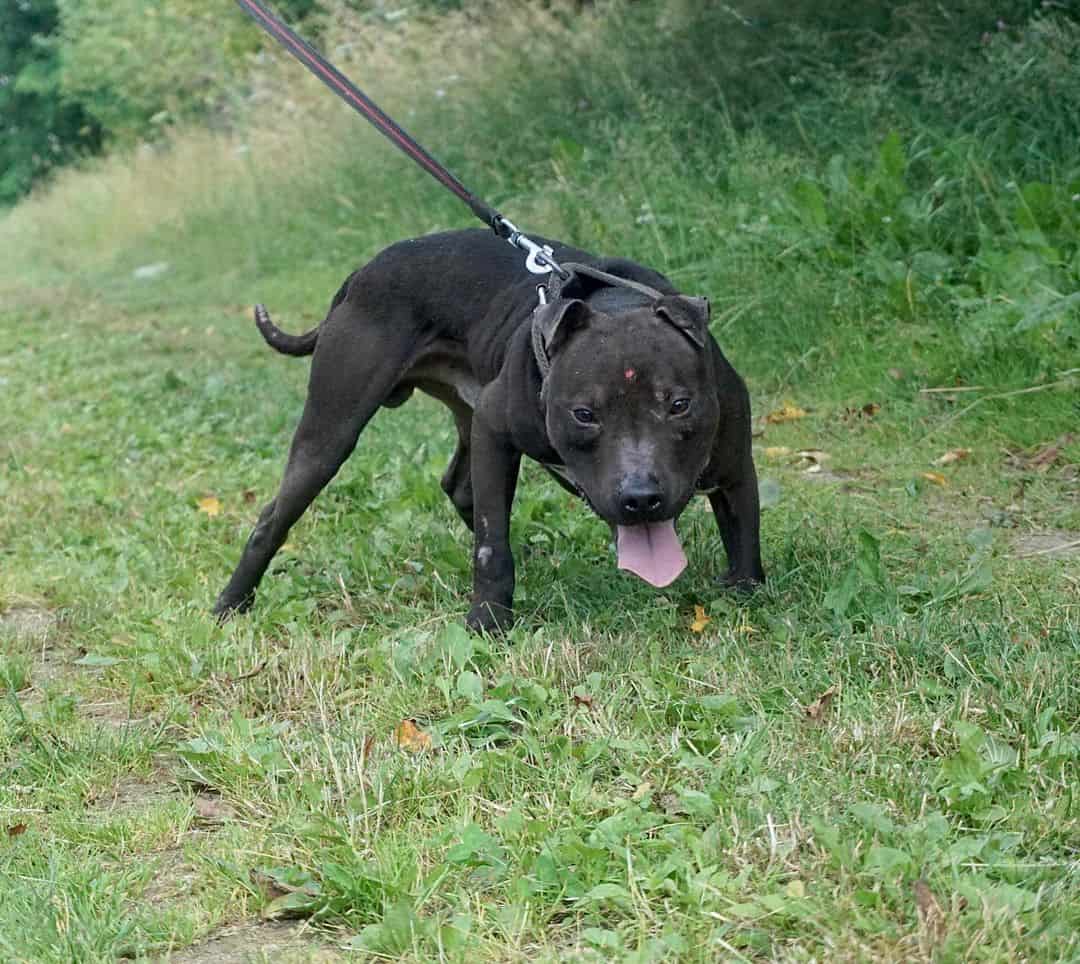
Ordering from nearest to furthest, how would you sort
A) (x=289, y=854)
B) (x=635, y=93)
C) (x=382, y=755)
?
1. (x=289, y=854)
2. (x=382, y=755)
3. (x=635, y=93)

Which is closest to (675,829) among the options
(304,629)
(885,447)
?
(304,629)

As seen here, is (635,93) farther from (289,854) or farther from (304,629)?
(289,854)

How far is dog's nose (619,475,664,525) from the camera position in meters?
3.84

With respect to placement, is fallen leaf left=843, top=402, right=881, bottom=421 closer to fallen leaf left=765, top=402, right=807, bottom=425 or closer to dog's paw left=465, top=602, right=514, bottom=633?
fallen leaf left=765, top=402, right=807, bottom=425

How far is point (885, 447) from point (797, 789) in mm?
3449

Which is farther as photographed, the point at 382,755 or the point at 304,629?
the point at 304,629

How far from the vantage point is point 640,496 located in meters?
3.84

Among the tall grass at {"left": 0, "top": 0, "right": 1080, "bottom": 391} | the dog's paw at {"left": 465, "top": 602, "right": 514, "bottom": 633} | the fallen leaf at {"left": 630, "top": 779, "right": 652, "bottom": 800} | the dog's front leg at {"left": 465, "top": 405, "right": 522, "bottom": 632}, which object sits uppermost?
the fallen leaf at {"left": 630, "top": 779, "right": 652, "bottom": 800}

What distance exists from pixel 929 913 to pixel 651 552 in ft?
5.34

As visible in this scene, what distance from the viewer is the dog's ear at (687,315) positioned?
13.2ft

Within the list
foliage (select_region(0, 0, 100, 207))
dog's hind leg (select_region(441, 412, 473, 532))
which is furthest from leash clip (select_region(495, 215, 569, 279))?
foliage (select_region(0, 0, 100, 207))

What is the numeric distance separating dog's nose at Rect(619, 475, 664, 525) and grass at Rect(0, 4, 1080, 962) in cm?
40

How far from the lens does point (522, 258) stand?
493 centimetres

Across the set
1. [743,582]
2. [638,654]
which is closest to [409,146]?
[743,582]
